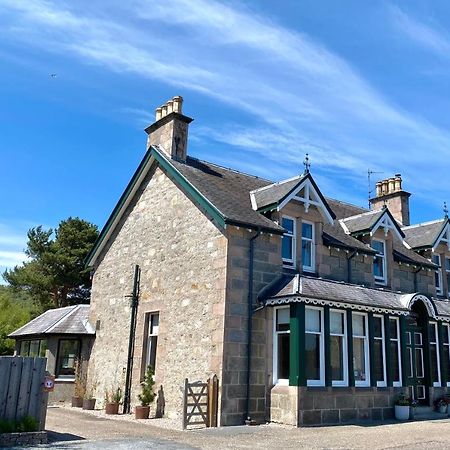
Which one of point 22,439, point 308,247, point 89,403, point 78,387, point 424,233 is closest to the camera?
point 22,439

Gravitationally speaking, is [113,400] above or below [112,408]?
above

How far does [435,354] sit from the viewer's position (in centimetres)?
1991

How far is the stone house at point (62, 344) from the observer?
19.9 meters

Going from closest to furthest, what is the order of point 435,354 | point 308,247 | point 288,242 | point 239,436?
point 239,436, point 288,242, point 308,247, point 435,354

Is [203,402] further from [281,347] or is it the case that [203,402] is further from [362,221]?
[362,221]

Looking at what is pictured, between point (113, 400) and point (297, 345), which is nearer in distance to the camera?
point (297, 345)

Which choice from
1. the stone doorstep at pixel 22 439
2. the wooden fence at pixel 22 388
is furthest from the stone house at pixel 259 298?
the stone doorstep at pixel 22 439

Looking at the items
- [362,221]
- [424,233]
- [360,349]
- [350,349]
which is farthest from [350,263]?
[424,233]

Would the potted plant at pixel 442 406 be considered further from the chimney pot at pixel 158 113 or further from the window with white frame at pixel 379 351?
the chimney pot at pixel 158 113

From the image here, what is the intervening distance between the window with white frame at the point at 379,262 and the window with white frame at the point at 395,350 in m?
2.25

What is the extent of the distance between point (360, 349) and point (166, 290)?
6698 mm

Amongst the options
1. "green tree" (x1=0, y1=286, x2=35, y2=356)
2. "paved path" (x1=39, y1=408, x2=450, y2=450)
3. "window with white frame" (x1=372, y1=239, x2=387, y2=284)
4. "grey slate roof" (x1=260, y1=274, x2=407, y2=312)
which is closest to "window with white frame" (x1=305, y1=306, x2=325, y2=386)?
"grey slate roof" (x1=260, y1=274, x2=407, y2=312)

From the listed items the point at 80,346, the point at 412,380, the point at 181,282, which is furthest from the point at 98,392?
the point at 412,380

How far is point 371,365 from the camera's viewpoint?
1639cm
